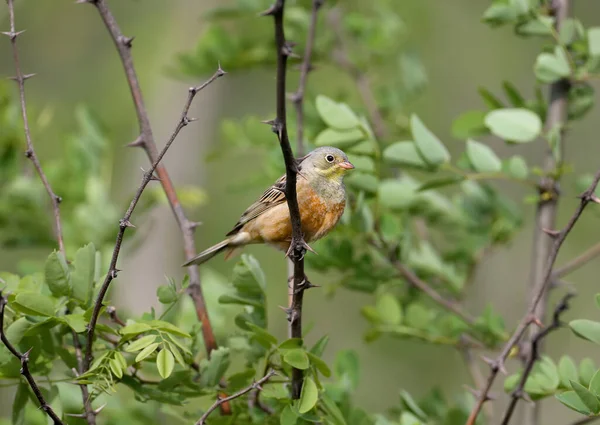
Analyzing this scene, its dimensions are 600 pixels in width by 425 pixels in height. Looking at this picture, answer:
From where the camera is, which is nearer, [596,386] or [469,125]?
[596,386]

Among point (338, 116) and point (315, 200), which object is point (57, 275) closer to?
point (315, 200)

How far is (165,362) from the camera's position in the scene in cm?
240

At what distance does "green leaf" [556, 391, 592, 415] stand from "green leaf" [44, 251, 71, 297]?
1.60m

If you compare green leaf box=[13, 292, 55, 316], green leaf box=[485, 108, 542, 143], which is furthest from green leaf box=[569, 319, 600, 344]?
green leaf box=[13, 292, 55, 316]

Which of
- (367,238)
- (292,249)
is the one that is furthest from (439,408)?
(292,249)

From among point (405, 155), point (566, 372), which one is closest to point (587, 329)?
point (566, 372)

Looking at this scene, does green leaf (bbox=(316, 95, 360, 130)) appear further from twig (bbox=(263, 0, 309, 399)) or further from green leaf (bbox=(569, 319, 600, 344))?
green leaf (bbox=(569, 319, 600, 344))

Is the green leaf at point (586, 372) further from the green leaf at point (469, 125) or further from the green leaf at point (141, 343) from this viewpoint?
the green leaf at point (141, 343)

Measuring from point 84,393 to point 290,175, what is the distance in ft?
3.34

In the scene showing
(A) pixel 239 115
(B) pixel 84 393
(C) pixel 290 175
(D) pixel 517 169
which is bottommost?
(A) pixel 239 115

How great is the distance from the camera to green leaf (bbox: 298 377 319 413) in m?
2.47

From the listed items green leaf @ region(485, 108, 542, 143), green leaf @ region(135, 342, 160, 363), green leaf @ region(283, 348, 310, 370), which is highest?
green leaf @ region(485, 108, 542, 143)

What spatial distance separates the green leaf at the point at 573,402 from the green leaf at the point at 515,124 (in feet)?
4.04

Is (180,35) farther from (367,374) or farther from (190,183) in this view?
(367,374)
